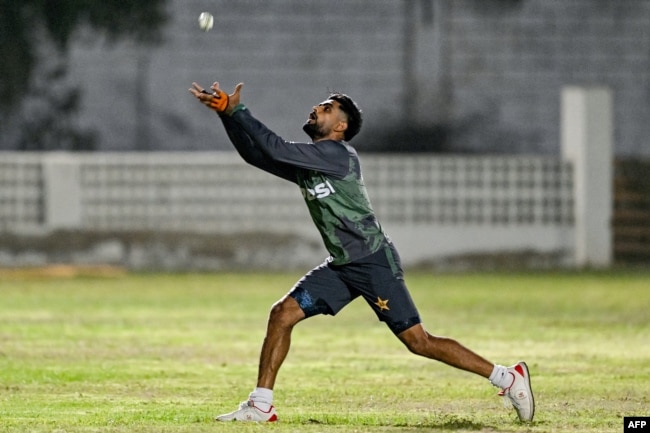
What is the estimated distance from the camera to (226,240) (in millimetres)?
28141

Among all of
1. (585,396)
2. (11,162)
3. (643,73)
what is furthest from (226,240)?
(585,396)

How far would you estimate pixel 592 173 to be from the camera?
28906mm

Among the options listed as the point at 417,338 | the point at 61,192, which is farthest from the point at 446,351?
the point at 61,192

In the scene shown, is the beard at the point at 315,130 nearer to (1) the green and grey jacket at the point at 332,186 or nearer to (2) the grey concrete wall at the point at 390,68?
(1) the green and grey jacket at the point at 332,186

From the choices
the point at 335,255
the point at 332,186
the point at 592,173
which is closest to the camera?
the point at 332,186

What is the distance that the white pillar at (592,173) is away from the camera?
94.0 feet

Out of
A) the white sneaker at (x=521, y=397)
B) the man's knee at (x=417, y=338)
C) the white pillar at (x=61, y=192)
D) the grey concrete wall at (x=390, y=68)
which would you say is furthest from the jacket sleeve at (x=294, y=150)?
the grey concrete wall at (x=390, y=68)

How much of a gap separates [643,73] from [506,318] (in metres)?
15.0

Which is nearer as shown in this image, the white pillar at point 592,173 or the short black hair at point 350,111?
the short black hair at point 350,111

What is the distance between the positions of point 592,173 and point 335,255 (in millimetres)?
19609

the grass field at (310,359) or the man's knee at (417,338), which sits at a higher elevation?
the man's knee at (417,338)

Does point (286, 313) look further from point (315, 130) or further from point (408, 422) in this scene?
point (315, 130)

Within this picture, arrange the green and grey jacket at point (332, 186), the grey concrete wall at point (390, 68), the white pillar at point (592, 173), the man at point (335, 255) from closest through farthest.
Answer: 1. the man at point (335, 255)
2. the green and grey jacket at point (332, 186)
3. the white pillar at point (592, 173)
4. the grey concrete wall at point (390, 68)

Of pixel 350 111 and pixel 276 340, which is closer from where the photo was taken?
pixel 276 340
